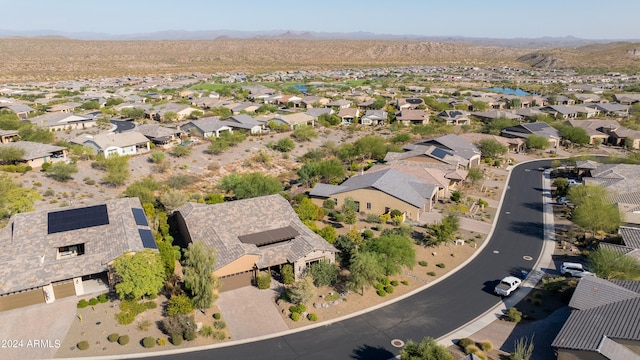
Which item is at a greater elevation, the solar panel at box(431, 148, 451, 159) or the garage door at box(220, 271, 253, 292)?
the solar panel at box(431, 148, 451, 159)

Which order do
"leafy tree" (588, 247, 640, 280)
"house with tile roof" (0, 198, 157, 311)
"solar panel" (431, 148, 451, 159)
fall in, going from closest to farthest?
"house with tile roof" (0, 198, 157, 311) → "leafy tree" (588, 247, 640, 280) → "solar panel" (431, 148, 451, 159)

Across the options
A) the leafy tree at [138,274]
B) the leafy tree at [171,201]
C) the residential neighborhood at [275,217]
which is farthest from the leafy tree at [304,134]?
the leafy tree at [138,274]

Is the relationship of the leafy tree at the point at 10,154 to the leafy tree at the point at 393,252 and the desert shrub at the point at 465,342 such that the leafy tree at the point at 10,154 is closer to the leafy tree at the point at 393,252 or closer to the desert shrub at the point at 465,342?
the leafy tree at the point at 393,252

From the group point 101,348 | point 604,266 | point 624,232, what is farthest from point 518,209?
point 101,348

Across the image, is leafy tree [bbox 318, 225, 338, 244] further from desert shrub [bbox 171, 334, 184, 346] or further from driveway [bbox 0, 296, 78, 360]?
driveway [bbox 0, 296, 78, 360]

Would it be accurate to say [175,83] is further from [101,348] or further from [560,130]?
[101,348]

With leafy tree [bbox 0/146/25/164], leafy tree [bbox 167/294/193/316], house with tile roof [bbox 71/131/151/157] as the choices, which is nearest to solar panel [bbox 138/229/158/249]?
leafy tree [bbox 167/294/193/316]
